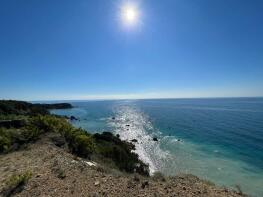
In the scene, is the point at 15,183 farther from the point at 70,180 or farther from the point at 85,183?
the point at 85,183

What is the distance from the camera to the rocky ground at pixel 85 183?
902 cm

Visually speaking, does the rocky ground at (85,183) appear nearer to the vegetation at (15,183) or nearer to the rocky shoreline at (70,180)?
the rocky shoreline at (70,180)

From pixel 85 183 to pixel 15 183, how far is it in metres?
2.89

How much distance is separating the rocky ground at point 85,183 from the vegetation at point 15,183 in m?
0.17

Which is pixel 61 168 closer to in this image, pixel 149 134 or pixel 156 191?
pixel 156 191

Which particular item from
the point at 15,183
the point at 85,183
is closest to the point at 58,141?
the point at 15,183

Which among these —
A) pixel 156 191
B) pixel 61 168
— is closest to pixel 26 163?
pixel 61 168

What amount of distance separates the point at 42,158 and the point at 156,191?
7.19 m

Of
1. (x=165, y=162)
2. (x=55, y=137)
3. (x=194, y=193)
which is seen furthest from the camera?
(x=165, y=162)

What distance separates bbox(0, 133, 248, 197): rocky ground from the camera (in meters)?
9.02

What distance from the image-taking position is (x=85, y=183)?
9867 millimetres

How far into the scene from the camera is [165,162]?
124ft

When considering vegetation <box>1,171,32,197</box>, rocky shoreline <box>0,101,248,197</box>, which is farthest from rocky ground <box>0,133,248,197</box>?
vegetation <box>1,171,32,197</box>

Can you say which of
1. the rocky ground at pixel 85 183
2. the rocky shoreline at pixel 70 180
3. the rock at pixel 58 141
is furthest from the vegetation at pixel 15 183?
the rock at pixel 58 141
